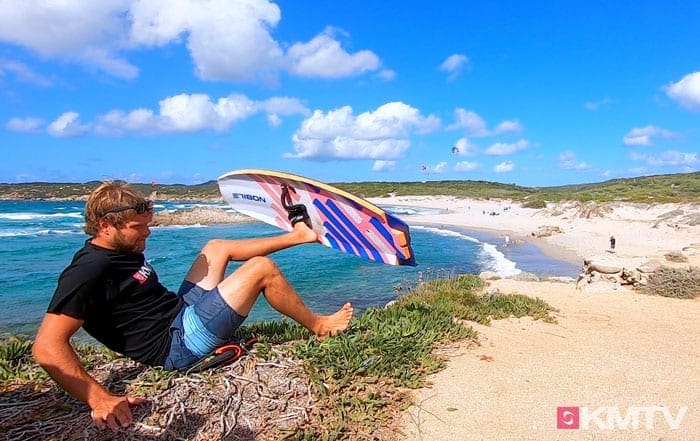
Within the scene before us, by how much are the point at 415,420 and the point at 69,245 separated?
2931cm

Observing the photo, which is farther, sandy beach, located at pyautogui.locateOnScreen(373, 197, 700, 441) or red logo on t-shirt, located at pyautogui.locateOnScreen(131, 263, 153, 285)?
sandy beach, located at pyautogui.locateOnScreen(373, 197, 700, 441)

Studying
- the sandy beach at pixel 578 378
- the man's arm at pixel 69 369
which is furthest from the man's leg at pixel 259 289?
the sandy beach at pixel 578 378

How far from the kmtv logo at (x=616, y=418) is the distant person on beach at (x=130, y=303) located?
225cm

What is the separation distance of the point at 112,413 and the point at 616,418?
143 inches

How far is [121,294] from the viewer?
2.86m

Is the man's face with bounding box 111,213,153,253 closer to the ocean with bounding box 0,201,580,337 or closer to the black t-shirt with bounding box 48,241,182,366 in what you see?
the black t-shirt with bounding box 48,241,182,366

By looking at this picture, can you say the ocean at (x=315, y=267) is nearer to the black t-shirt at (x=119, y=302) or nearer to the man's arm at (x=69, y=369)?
the black t-shirt at (x=119, y=302)

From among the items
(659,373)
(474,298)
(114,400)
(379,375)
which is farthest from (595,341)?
(114,400)

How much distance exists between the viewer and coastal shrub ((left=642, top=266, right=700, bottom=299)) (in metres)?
8.47

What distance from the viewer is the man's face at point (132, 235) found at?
2.82 meters

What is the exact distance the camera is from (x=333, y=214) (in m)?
4.61

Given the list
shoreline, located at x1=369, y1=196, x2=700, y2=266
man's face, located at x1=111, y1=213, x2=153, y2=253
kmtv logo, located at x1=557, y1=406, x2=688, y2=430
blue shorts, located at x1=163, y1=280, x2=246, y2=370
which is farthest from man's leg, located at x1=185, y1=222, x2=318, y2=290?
shoreline, located at x1=369, y1=196, x2=700, y2=266

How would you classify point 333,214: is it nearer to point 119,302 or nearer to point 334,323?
point 334,323

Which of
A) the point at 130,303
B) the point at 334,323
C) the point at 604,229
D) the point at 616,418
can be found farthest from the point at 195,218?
the point at 616,418
